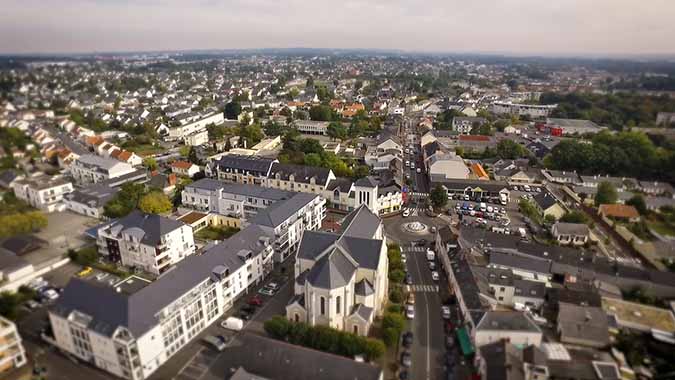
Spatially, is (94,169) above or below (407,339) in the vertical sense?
above

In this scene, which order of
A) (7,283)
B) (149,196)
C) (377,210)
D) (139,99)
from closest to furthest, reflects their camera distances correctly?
(7,283) → (149,196) → (377,210) → (139,99)

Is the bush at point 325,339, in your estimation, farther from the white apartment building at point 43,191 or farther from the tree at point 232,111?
the tree at point 232,111

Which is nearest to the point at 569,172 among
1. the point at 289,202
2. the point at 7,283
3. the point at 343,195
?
the point at 343,195

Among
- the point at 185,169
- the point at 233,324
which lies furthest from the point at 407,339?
the point at 185,169

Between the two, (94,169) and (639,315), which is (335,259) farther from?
(94,169)

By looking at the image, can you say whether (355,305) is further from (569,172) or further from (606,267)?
(569,172)

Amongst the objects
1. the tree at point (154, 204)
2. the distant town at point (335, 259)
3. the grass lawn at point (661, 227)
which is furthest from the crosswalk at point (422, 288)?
the tree at point (154, 204)

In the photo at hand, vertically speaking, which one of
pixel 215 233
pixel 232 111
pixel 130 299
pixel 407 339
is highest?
pixel 232 111

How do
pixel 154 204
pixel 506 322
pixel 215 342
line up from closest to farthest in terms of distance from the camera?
pixel 506 322 → pixel 215 342 → pixel 154 204

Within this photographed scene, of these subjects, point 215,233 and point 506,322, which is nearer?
point 506,322
